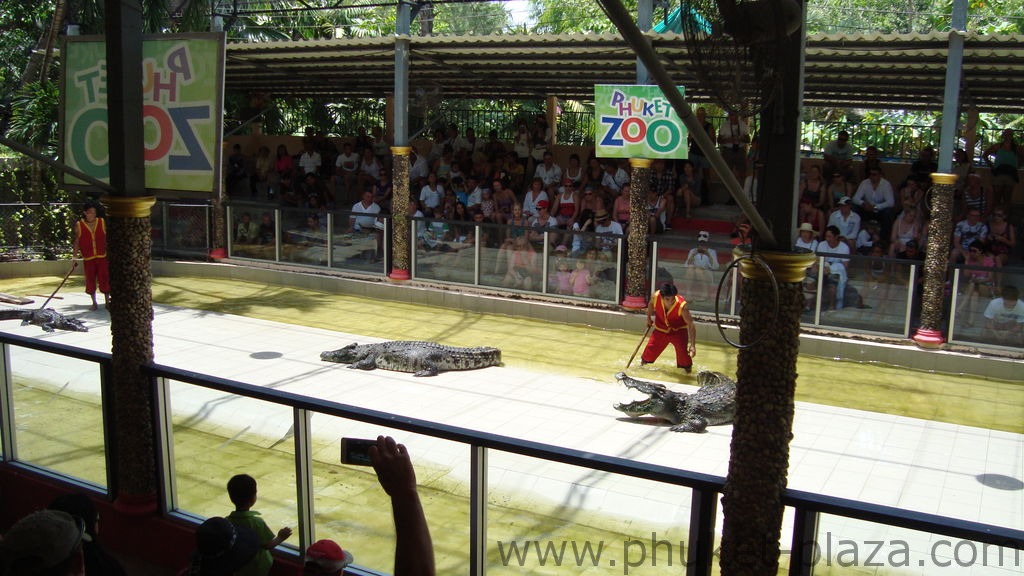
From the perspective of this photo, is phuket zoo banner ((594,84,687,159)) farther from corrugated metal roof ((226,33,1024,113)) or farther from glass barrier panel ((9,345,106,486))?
glass barrier panel ((9,345,106,486))

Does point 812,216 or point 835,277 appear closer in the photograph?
point 835,277

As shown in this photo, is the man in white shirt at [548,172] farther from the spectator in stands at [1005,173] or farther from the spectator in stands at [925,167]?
the spectator in stands at [1005,173]

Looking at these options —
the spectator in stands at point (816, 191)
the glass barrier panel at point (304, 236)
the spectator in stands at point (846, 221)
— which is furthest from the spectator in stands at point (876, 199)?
the glass barrier panel at point (304, 236)

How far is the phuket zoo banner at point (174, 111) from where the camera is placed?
17.2 feet

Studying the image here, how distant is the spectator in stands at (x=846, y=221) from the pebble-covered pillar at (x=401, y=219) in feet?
22.3

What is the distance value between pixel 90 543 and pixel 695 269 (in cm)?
1014

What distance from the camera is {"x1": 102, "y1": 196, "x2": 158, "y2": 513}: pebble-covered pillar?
16.9 ft

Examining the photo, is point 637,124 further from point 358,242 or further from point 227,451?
point 227,451

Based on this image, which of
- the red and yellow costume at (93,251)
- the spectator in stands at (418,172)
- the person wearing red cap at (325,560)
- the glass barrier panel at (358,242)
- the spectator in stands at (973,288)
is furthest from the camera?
the spectator in stands at (418,172)

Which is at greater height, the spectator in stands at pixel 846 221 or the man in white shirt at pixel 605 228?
the spectator in stands at pixel 846 221

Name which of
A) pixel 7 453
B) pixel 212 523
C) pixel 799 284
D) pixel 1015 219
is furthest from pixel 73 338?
pixel 1015 219

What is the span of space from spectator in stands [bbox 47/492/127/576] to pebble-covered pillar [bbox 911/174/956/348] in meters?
10.4

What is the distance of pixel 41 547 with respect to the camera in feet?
9.57

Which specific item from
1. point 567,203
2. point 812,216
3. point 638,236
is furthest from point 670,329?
point 567,203
